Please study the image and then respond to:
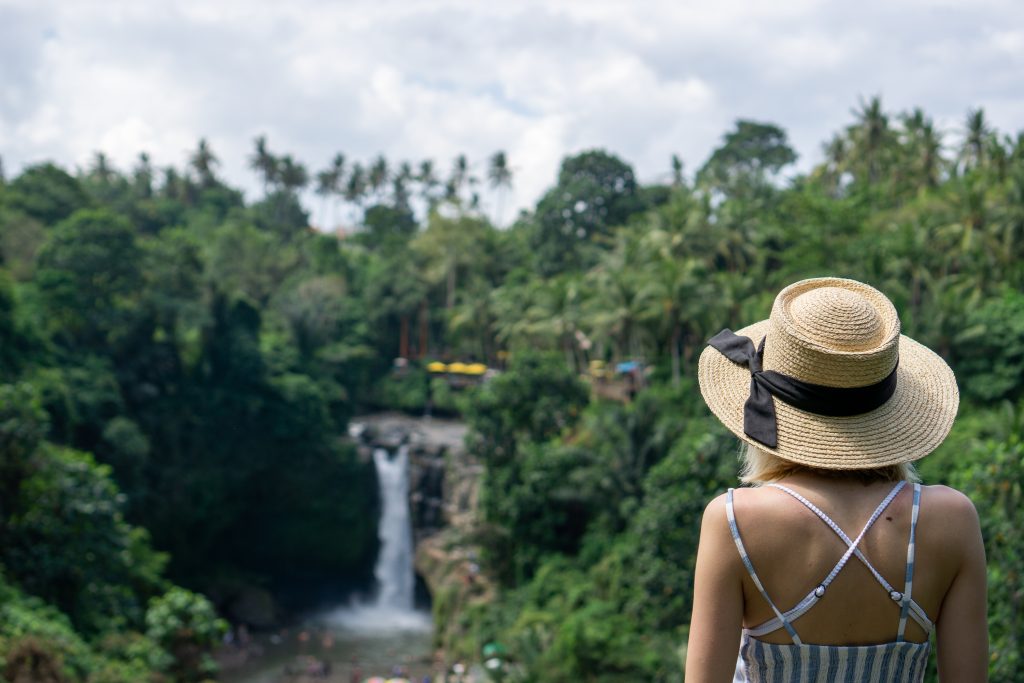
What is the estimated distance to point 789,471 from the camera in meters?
1.54

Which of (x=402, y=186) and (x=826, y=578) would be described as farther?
(x=402, y=186)

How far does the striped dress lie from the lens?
141 cm

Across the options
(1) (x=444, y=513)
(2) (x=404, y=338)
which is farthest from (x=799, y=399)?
(2) (x=404, y=338)

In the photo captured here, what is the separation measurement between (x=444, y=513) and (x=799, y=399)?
26.7m

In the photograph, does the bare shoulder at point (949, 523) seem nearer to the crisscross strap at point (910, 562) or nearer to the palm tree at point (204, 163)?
the crisscross strap at point (910, 562)

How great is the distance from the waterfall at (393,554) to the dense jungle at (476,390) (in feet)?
2.08

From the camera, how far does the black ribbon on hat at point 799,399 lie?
1510 mm

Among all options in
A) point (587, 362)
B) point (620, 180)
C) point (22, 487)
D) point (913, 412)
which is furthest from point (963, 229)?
point (913, 412)

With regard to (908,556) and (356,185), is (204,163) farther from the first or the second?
(908,556)

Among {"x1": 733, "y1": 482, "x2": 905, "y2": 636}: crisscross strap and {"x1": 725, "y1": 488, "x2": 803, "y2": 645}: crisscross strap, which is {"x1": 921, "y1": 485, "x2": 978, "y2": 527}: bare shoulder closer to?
{"x1": 733, "y1": 482, "x2": 905, "y2": 636}: crisscross strap

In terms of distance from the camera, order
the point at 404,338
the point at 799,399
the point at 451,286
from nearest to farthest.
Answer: the point at 799,399, the point at 404,338, the point at 451,286

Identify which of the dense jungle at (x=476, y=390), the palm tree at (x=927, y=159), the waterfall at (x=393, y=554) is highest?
the palm tree at (x=927, y=159)

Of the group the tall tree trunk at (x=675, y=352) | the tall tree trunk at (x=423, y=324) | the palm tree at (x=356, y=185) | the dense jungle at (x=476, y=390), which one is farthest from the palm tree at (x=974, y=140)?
the palm tree at (x=356, y=185)

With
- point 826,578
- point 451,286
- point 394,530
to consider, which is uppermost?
point 451,286
